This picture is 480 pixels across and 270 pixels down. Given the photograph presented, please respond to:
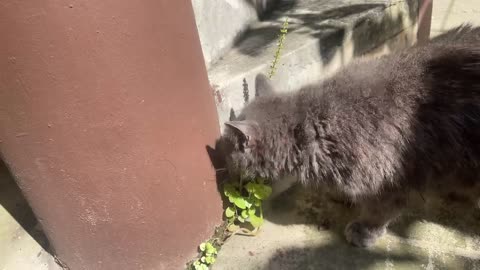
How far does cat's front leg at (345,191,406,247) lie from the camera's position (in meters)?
2.44

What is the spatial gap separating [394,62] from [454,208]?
1181 millimetres

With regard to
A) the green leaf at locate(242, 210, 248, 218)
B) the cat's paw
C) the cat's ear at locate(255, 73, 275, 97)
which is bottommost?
the cat's paw

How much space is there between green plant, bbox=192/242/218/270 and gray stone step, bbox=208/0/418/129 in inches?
31.1

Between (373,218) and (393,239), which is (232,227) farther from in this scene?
(393,239)

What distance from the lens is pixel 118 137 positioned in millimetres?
1918

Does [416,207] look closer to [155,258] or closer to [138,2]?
[155,258]

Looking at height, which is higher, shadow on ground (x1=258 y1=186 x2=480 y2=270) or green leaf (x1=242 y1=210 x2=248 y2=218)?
green leaf (x1=242 y1=210 x2=248 y2=218)

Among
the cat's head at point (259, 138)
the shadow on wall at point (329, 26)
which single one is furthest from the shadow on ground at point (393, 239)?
the shadow on wall at point (329, 26)

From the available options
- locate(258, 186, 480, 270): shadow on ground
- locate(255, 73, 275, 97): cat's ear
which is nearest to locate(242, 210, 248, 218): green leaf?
locate(258, 186, 480, 270): shadow on ground

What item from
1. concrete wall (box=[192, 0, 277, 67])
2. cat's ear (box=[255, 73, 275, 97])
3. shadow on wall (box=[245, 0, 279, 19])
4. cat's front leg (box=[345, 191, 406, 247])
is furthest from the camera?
shadow on wall (box=[245, 0, 279, 19])

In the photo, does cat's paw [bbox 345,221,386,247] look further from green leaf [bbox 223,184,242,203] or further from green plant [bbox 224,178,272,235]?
green leaf [bbox 223,184,242,203]

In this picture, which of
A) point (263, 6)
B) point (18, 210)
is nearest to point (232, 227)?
point (18, 210)

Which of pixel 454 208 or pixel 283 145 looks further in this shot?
pixel 454 208

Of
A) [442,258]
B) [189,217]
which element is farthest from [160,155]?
[442,258]
